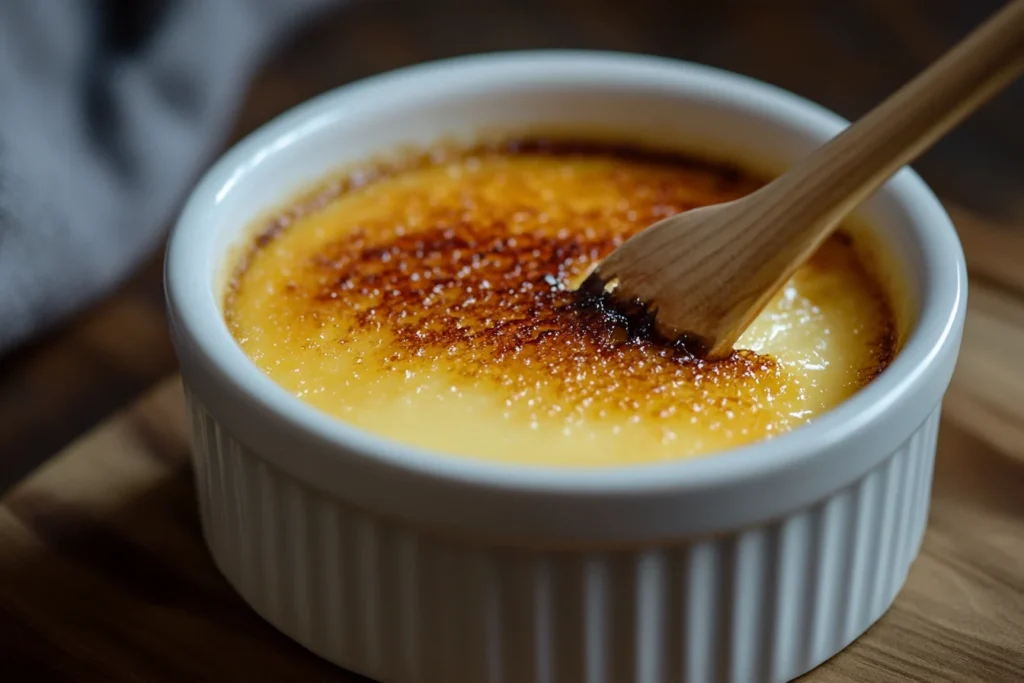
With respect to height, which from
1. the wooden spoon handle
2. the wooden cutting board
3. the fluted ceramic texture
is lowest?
the wooden cutting board

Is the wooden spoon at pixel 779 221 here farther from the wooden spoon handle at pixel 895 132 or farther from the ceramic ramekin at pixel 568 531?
the ceramic ramekin at pixel 568 531

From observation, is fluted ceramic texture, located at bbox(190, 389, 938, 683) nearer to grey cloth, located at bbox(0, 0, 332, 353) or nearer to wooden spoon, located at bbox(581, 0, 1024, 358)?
wooden spoon, located at bbox(581, 0, 1024, 358)

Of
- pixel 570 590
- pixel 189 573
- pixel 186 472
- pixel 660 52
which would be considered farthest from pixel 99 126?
pixel 570 590

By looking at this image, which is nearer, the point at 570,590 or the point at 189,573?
the point at 570,590

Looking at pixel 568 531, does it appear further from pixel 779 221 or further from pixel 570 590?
pixel 779 221

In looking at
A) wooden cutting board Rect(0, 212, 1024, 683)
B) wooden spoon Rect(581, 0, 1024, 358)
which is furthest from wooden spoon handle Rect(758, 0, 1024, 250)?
wooden cutting board Rect(0, 212, 1024, 683)

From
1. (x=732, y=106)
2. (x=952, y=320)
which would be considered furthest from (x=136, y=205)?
(x=952, y=320)

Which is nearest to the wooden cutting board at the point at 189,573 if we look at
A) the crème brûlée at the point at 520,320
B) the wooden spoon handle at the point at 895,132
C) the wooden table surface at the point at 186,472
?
the wooden table surface at the point at 186,472
